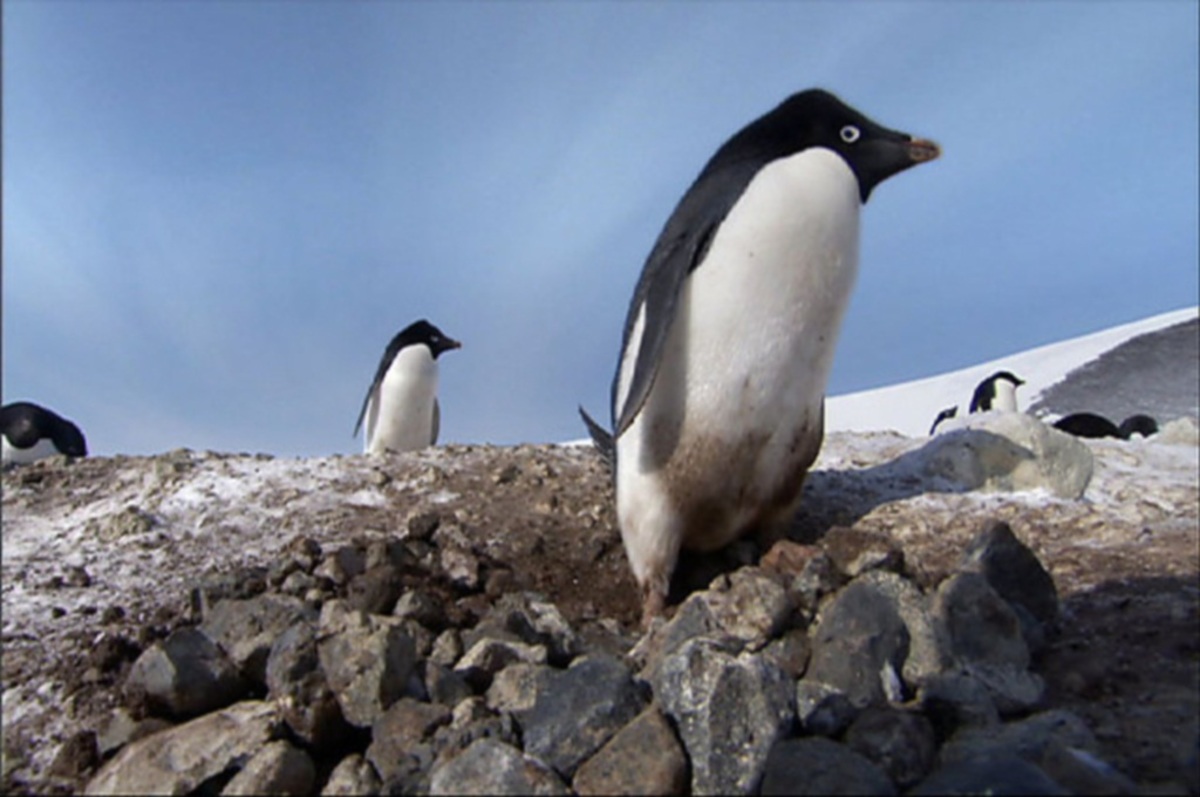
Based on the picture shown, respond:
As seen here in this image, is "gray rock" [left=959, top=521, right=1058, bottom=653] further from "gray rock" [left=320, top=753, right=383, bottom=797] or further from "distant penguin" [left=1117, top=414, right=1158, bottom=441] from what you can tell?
"distant penguin" [left=1117, top=414, right=1158, bottom=441]

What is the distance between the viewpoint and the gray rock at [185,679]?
1.92m

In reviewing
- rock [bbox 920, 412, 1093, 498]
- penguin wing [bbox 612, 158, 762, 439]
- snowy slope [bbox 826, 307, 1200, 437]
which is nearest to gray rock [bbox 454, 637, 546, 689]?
penguin wing [bbox 612, 158, 762, 439]

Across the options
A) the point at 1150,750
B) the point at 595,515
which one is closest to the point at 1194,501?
the point at 595,515

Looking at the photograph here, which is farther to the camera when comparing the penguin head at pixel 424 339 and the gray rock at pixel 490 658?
the penguin head at pixel 424 339

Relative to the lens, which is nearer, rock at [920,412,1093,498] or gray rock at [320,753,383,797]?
gray rock at [320,753,383,797]

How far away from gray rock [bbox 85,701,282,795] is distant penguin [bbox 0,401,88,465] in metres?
7.95

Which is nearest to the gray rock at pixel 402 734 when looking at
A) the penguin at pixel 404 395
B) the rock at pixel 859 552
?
the rock at pixel 859 552

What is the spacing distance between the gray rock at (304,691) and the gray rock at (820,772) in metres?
0.82

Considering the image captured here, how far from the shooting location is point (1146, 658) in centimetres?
195

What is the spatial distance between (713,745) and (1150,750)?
71cm

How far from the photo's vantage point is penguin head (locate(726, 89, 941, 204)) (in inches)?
124

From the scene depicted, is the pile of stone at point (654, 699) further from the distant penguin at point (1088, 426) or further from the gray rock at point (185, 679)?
the distant penguin at point (1088, 426)

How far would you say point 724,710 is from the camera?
5.08 ft

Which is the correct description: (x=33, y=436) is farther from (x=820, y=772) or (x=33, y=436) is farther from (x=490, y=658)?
(x=820, y=772)
